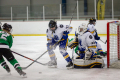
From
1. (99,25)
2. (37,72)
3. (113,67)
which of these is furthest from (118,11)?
(37,72)

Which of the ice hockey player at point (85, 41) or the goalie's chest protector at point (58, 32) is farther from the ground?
the goalie's chest protector at point (58, 32)

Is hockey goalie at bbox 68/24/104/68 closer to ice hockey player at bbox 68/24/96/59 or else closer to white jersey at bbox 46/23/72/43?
ice hockey player at bbox 68/24/96/59

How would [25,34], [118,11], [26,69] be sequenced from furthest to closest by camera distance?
[25,34], [118,11], [26,69]

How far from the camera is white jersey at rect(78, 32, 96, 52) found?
3.12 m

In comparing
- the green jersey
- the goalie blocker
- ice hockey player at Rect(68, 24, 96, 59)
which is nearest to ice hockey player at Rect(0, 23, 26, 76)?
the green jersey

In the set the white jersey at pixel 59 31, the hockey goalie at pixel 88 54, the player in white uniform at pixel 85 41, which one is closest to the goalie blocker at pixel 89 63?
the hockey goalie at pixel 88 54

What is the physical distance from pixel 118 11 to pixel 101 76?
787 cm

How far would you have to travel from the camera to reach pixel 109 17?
32.8 ft

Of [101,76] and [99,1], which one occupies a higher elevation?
[99,1]

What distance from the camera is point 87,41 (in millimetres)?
3152

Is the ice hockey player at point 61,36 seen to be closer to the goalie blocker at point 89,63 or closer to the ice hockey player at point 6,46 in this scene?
the goalie blocker at point 89,63

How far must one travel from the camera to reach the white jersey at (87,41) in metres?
3.12

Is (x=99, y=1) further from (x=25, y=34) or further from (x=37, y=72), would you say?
(x=37, y=72)

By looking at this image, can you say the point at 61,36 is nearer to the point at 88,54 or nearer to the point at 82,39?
the point at 82,39
